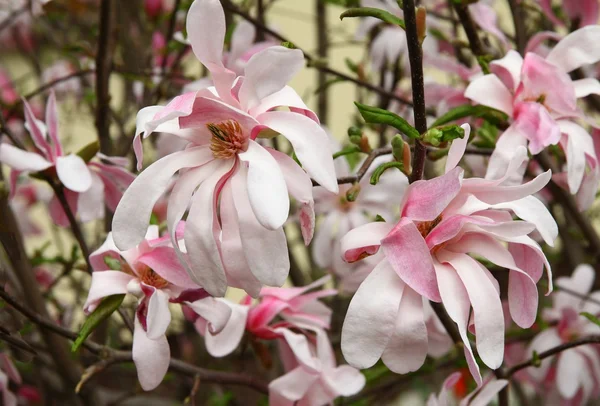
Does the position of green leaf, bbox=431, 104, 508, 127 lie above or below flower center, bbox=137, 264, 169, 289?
above

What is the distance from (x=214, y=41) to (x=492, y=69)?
0.85 feet

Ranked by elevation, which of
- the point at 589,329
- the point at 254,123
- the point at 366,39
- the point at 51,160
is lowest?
the point at 589,329

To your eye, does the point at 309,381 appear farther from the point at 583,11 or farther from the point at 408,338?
the point at 583,11

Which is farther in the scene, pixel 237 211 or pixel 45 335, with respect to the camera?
pixel 45 335

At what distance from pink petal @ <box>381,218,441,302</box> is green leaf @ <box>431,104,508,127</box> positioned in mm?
167

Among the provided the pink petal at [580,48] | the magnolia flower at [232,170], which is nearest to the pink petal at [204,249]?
the magnolia flower at [232,170]

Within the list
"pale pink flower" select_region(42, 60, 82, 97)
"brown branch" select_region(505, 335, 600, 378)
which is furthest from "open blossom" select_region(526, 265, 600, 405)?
"pale pink flower" select_region(42, 60, 82, 97)

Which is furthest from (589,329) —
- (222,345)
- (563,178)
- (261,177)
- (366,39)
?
(366,39)

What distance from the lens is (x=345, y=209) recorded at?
870mm

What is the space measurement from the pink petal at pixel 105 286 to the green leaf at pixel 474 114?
0.25m

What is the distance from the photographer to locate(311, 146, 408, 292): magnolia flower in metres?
0.75

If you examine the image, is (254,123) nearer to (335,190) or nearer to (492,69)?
(335,190)

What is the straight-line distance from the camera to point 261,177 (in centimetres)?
35

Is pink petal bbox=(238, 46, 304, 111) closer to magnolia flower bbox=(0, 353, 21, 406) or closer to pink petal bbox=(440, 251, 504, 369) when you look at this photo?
pink petal bbox=(440, 251, 504, 369)
